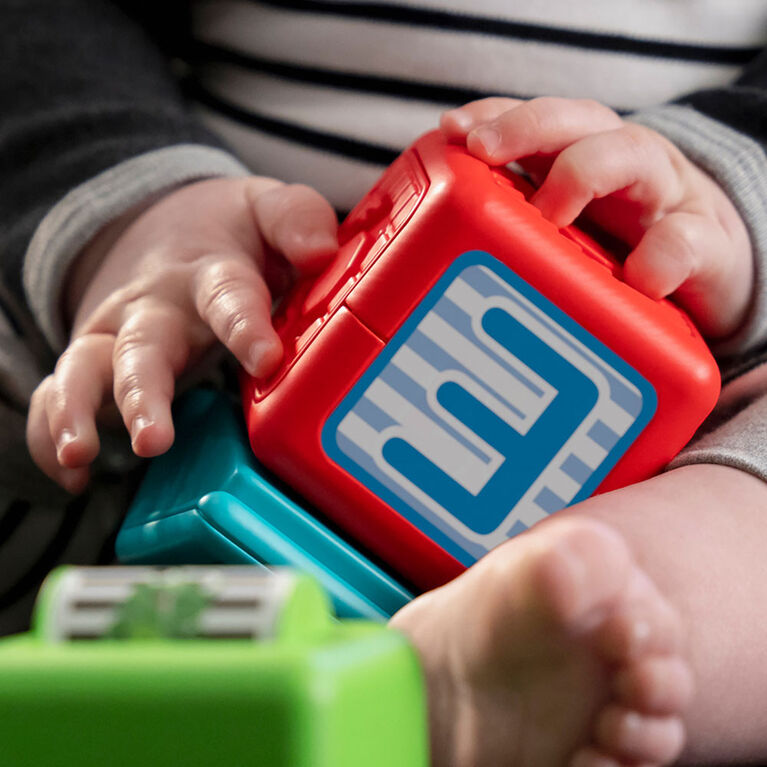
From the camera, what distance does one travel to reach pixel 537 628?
0.90ft

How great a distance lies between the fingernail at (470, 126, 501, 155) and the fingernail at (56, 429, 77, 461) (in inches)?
10.3

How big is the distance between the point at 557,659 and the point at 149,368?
0.92 ft

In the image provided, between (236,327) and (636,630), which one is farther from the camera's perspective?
(236,327)

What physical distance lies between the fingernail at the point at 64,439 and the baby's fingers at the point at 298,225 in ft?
0.51

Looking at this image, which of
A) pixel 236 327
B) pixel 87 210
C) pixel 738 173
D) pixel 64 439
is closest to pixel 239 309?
pixel 236 327

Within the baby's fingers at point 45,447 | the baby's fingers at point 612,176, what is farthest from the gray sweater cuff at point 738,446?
the baby's fingers at point 45,447

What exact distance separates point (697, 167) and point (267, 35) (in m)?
0.37

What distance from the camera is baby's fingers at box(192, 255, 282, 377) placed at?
0.44 metres

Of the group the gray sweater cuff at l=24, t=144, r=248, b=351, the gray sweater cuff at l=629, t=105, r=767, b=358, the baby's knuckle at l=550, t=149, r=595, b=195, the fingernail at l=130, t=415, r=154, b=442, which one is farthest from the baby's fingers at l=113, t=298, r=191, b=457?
the gray sweater cuff at l=629, t=105, r=767, b=358

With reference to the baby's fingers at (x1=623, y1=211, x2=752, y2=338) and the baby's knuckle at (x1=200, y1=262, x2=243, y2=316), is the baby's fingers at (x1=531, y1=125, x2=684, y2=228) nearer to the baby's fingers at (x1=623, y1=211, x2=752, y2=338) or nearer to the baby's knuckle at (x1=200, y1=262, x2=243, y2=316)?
the baby's fingers at (x1=623, y1=211, x2=752, y2=338)

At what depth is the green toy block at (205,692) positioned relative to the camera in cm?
22

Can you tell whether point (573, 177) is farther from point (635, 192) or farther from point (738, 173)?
point (738, 173)

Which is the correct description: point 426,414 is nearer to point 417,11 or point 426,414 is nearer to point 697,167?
point 697,167

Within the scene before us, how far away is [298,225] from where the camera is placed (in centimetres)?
51
